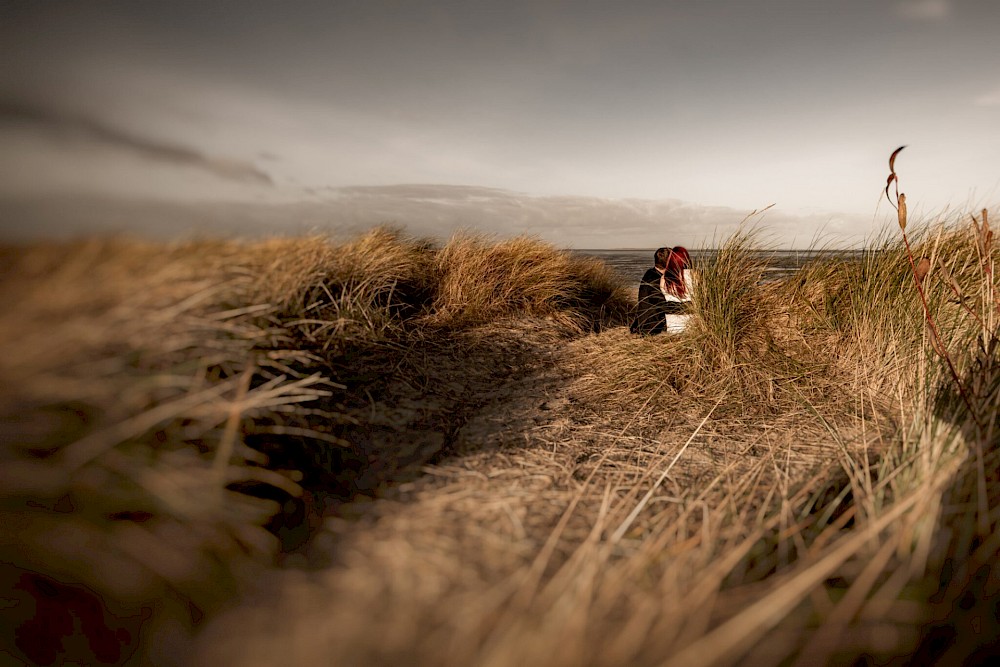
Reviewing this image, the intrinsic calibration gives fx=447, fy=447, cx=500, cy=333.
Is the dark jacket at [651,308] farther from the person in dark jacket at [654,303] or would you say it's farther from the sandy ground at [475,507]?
the sandy ground at [475,507]

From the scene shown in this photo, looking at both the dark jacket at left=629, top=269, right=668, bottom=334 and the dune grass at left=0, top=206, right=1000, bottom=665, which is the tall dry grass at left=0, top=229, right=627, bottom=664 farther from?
the dark jacket at left=629, top=269, right=668, bottom=334

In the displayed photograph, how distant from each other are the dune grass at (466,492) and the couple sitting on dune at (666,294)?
2.83ft

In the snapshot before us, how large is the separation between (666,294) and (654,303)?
32 cm

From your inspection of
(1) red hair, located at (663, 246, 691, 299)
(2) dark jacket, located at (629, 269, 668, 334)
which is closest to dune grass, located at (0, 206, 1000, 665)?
(1) red hair, located at (663, 246, 691, 299)

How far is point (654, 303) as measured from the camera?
4062mm

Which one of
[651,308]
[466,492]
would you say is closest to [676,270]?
[651,308]

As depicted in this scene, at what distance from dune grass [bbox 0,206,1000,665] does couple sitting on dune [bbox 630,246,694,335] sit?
Result: 86 centimetres

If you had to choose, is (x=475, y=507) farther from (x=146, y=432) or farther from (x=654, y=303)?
(x=654, y=303)

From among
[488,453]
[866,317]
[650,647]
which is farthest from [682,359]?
[650,647]

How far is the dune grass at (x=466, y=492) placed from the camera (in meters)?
0.82

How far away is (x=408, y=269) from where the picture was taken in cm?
367

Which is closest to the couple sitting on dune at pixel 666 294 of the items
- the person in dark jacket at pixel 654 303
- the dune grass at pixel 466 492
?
the person in dark jacket at pixel 654 303

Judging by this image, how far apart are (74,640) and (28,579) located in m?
0.15

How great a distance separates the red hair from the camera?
3410mm
